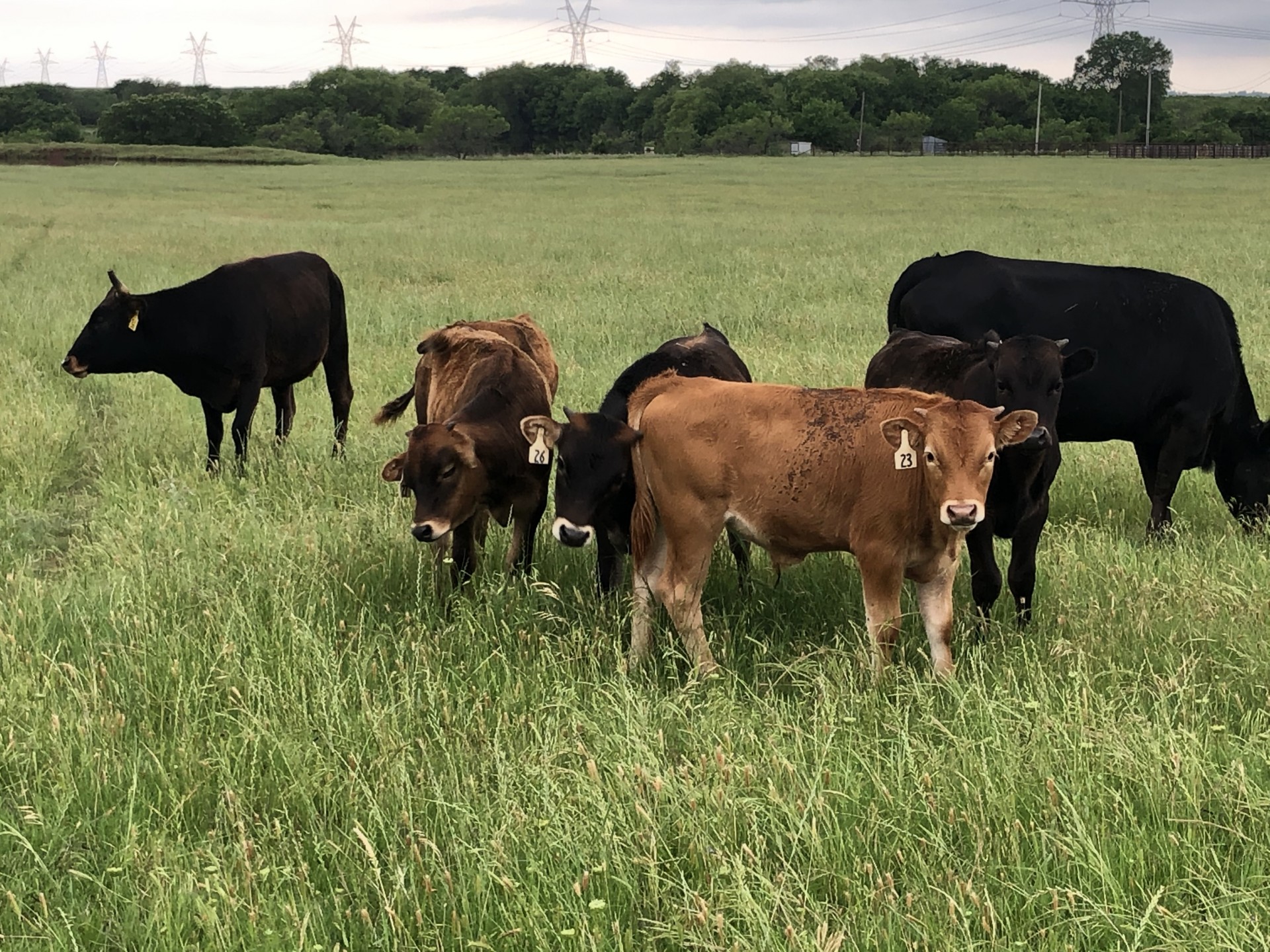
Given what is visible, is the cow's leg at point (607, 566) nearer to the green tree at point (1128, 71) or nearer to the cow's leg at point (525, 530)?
the cow's leg at point (525, 530)

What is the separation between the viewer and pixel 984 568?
5.30m

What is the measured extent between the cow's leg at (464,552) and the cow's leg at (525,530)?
208 millimetres

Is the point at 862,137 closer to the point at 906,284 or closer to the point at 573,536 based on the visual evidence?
the point at 906,284

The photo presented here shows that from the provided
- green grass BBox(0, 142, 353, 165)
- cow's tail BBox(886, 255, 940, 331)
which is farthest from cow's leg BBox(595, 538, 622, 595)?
green grass BBox(0, 142, 353, 165)

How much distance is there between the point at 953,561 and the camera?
181 inches

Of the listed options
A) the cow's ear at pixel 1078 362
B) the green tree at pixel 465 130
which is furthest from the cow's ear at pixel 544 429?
the green tree at pixel 465 130

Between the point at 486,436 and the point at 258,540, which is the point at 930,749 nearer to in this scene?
the point at 486,436

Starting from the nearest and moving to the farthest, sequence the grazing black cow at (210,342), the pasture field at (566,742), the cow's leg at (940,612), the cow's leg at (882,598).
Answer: the pasture field at (566,742) → the cow's leg at (882,598) → the cow's leg at (940,612) → the grazing black cow at (210,342)

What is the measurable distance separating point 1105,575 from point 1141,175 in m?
54.5

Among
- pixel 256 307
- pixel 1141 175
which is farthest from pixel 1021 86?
pixel 256 307

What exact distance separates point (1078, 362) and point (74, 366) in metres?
7.04

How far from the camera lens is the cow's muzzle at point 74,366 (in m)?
8.38

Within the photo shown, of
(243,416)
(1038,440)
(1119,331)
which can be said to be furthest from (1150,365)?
(243,416)

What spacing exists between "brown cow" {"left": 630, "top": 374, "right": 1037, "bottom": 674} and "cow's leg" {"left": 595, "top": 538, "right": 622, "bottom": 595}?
671mm
